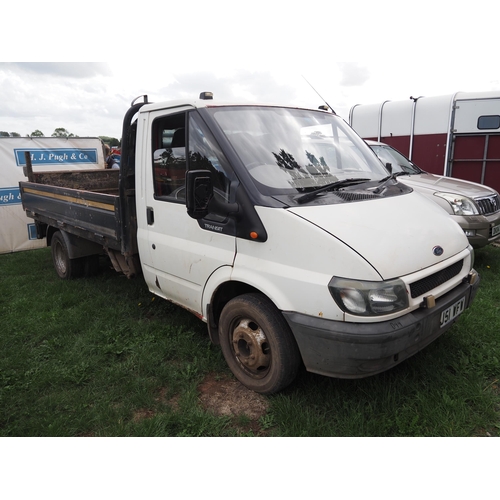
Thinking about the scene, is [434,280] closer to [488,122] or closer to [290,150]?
[290,150]

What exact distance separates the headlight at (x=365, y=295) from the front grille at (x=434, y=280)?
0.19m

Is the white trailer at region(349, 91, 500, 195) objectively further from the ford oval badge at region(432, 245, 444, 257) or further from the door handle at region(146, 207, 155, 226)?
the door handle at region(146, 207, 155, 226)

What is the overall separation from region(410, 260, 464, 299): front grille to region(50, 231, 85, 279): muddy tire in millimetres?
4670

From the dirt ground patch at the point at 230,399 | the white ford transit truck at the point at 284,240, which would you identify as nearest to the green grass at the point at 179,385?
the dirt ground patch at the point at 230,399

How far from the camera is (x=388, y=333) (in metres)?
2.45

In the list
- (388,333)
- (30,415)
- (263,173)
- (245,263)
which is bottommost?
(30,415)

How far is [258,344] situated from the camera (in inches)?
117

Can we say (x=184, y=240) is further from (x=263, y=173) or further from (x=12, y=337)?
(x=12, y=337)

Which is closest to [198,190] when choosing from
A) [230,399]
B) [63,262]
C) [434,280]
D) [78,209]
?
[230,399]

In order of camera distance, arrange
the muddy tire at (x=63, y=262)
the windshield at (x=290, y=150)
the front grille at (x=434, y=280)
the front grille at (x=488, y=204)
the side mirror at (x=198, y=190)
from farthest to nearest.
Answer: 1. the muddy tire at (x=63, y=262)
2. the front grille at (x=488, y=204)
3. the windshield at (x=290, y=150)
4. the side mirror at (x=198, y=190)
5. the front grille at (x=434, y=280)

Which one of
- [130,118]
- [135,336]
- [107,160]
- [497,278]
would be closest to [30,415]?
[135,336]

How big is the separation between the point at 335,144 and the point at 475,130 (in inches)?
253

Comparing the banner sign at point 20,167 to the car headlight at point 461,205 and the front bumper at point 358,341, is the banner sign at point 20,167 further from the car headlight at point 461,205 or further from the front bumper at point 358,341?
the front bumper at point 358,341

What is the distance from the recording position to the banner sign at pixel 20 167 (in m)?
8.84
